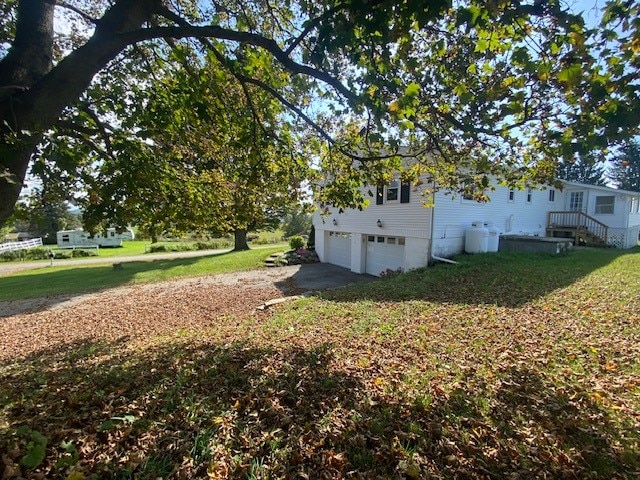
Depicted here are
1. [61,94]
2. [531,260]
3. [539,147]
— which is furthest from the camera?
[531,260]

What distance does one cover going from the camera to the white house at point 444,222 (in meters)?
12.6

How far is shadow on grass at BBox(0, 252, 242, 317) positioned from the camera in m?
11.5

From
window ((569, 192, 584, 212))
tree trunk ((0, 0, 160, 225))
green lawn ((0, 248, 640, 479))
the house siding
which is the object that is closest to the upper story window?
the house siding

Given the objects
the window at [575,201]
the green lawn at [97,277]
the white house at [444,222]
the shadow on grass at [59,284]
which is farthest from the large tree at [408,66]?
the window at [575,201]

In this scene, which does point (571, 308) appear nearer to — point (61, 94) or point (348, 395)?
point (348, 395)

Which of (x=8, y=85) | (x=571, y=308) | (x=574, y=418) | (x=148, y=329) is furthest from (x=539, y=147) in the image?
(x=148, y=329)

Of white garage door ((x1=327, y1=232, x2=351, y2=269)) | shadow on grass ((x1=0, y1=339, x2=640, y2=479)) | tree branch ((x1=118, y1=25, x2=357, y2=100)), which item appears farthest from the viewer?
white garage door ((x1=327, y1=232, x2=351, y2=269))

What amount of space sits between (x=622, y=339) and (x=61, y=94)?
7186 mm

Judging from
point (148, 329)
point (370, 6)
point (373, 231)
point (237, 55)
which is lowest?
point (148, 329)

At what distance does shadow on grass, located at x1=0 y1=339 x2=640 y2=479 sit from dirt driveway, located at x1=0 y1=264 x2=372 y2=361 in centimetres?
341

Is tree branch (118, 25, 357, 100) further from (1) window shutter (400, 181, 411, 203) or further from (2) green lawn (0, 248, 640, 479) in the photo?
(1) window shutter (400, 181, 411, 203)

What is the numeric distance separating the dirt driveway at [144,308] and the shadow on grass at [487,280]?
342 cm

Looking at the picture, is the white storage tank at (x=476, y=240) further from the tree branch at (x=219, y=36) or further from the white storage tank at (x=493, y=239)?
the tree branch at (x=219, y=36)

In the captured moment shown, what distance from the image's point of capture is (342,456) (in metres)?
2.30
